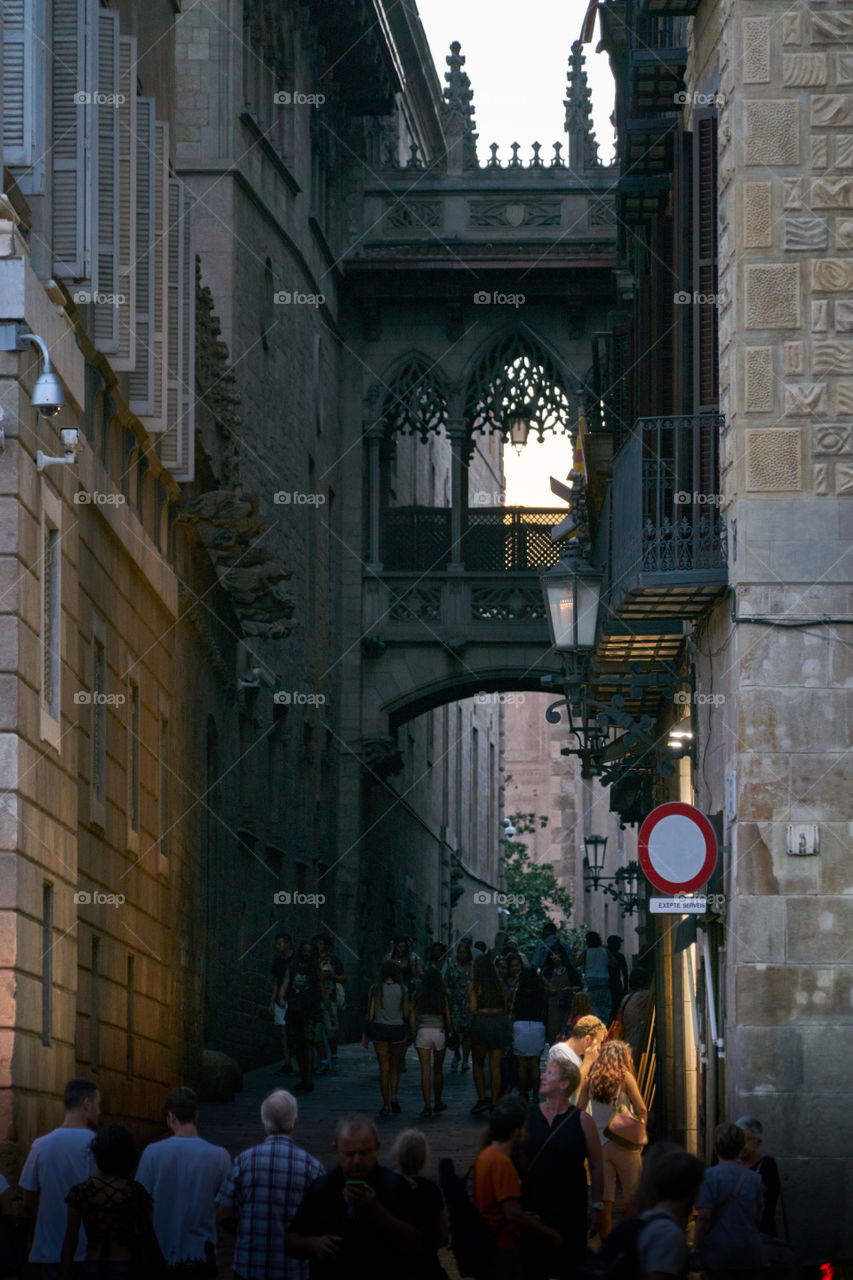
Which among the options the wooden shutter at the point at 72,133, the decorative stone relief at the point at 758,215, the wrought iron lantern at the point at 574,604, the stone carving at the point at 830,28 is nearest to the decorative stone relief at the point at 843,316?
the decorative stone relief at the point at 758,215

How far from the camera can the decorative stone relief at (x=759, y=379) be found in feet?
49.9

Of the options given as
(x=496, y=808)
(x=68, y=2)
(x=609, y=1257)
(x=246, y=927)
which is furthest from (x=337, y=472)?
(x=496, y=808)

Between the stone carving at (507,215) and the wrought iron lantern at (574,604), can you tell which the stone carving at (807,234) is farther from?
the stone carving at (507,215)

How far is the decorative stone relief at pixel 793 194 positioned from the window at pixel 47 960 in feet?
20.5

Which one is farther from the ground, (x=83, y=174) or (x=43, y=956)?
(x=83, y=174)

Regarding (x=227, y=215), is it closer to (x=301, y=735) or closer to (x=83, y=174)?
(x=301, y=735)

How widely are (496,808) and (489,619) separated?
3410cm

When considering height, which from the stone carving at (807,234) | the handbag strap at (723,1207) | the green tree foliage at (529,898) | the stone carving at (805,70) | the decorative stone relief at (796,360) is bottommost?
the handbag strap at (723,1207)

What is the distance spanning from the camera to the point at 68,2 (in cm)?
1533

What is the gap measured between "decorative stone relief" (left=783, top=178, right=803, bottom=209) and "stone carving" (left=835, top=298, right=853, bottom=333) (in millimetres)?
670

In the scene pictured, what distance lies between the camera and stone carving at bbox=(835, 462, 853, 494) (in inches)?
590

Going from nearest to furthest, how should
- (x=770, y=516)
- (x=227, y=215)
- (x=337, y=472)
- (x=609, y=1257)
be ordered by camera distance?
(x=609, y=1257) → (x=770, y=516) → (x=227, y=215) → (x=337, y=472)

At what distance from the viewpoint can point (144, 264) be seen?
18203 mm

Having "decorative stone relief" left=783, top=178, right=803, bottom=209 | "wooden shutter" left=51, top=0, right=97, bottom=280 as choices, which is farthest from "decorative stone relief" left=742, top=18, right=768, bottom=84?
"wooden shutter" left=51, top=0, right=97, bottom=280
